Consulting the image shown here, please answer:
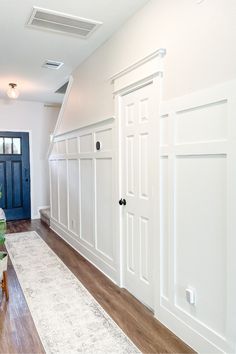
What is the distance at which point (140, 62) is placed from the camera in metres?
2.46

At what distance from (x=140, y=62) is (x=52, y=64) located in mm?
1985

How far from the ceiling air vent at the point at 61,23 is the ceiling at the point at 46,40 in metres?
0.06

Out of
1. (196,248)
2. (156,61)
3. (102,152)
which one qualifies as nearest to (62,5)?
(156,61)

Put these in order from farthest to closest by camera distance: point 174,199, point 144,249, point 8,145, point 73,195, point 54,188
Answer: point 8,145
point 54,188
point 73,195
point 144,249
point 174,199

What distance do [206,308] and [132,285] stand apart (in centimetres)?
106

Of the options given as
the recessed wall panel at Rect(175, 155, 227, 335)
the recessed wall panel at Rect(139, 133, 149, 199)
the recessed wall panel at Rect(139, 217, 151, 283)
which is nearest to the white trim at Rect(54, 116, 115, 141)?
the recessed wall panel at Rect(139, 133, 149, 199)

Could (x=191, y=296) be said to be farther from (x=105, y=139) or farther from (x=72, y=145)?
(x=72, y=145)

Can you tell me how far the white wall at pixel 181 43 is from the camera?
1672mm

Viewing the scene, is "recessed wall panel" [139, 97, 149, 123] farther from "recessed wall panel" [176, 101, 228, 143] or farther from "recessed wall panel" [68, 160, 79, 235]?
"recessed wall panel" [68, 160, 79, 235]

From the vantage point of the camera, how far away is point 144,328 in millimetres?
2238

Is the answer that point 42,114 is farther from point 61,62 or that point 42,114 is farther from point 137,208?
point 137,208

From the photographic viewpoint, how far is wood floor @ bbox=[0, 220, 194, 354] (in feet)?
6.66

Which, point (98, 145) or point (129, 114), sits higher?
point (129, 114)

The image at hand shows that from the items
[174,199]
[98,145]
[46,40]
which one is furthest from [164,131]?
[46,40]
